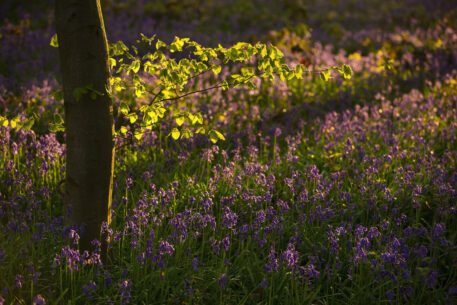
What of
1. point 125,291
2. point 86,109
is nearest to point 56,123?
point 86,109

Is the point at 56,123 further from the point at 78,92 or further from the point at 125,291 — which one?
the point at 125,291

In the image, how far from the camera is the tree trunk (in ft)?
10.3

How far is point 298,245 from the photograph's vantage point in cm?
406

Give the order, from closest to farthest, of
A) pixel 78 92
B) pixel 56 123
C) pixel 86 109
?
pixel 78 92, pixel 86 109, pixel 56 123

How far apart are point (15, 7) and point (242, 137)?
912cm

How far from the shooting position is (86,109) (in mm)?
3229

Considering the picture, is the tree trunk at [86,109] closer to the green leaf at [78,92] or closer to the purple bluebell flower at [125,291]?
the green leaf at [78,92]

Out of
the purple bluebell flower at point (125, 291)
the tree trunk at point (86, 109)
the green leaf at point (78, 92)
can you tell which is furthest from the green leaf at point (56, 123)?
the purple bluebell flower at point (125, 291)

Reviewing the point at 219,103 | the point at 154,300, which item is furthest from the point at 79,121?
the point at 219,103

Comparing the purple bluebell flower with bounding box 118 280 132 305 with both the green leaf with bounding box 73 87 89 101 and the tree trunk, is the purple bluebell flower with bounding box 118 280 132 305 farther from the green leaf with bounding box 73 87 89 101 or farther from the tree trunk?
the green leaf with bounding box 73 87 89 101

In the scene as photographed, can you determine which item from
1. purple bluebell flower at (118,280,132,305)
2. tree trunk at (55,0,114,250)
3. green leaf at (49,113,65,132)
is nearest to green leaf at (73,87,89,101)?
tree trunk at (55,0,114,250)

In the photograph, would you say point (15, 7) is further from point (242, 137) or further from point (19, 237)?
point (19, 237)

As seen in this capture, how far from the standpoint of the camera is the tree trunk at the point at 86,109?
314 cm

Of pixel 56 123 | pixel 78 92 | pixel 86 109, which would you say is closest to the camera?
pixel 78 92
